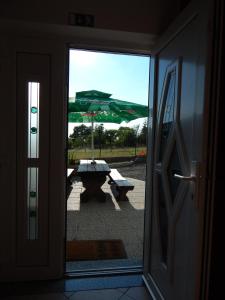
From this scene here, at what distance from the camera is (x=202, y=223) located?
3.91ft

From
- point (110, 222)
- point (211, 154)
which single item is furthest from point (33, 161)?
point (110, 222)

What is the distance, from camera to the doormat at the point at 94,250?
8.18 ft

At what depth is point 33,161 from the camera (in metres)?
2.00

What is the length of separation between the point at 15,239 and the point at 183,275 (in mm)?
1366

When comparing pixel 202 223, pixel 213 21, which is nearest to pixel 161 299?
pixel 202 223

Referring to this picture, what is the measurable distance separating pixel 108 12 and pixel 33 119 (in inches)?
40.1

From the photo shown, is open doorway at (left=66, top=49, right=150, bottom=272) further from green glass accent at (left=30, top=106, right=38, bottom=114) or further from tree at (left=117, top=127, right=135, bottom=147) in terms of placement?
green glass accent at (left=30, top=106, right=38, bottom=114)

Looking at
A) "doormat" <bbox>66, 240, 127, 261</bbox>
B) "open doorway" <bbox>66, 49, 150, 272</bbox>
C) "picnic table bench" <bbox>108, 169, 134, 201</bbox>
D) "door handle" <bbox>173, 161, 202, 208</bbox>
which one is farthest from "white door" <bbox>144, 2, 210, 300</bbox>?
"picnic table bench" <bbox>108, 169, 134, 201</bbox>

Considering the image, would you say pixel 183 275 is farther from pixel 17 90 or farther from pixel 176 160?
pixel 17 90

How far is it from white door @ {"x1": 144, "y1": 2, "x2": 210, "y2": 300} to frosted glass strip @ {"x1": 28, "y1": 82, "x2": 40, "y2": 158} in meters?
0.95

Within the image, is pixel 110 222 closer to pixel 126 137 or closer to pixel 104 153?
pixel 126 137

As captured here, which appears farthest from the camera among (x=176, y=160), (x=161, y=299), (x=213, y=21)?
(x=161, y=299)

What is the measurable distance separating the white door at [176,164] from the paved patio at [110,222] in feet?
2.38

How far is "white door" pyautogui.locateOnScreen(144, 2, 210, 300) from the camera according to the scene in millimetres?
1262
